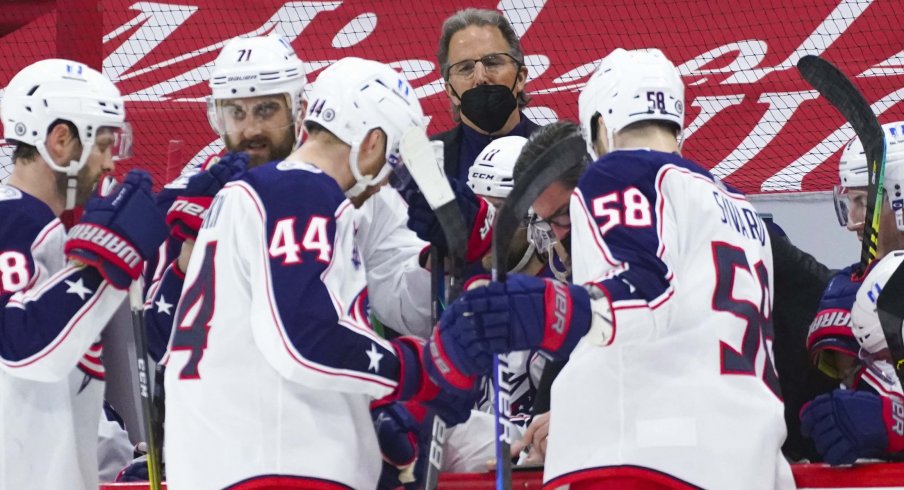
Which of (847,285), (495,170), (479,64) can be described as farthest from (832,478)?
(479,64)

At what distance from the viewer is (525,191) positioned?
251 centimetres

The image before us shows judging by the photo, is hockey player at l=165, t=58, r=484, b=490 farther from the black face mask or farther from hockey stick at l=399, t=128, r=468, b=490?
the black face mask

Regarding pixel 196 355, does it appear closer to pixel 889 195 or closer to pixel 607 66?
pixel 607 66

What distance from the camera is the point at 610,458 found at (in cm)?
248

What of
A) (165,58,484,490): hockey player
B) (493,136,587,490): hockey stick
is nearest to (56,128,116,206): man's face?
(165,58,484,490): hockey player

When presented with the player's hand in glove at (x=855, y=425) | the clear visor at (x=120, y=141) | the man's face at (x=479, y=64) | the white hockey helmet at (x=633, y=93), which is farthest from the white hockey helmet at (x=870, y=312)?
the clear visor at (x=120, y=141)

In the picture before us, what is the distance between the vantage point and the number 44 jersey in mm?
2455

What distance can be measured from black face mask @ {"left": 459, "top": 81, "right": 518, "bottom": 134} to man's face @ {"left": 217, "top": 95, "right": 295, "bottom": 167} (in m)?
0.87

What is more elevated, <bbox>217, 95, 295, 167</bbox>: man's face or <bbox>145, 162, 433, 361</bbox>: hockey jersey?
<bbox>217, 95, 295, 167</bbox>: man's face

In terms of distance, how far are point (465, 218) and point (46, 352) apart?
872mm

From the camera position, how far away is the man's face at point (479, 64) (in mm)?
4203

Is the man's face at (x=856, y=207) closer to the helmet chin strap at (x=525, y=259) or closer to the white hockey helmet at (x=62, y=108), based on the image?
the helmet chin strap at (x=525, y=259)

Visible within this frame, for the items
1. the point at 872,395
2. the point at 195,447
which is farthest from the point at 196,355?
the point at 872,395

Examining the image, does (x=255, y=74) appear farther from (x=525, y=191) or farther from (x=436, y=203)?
(x=525, y=191)
